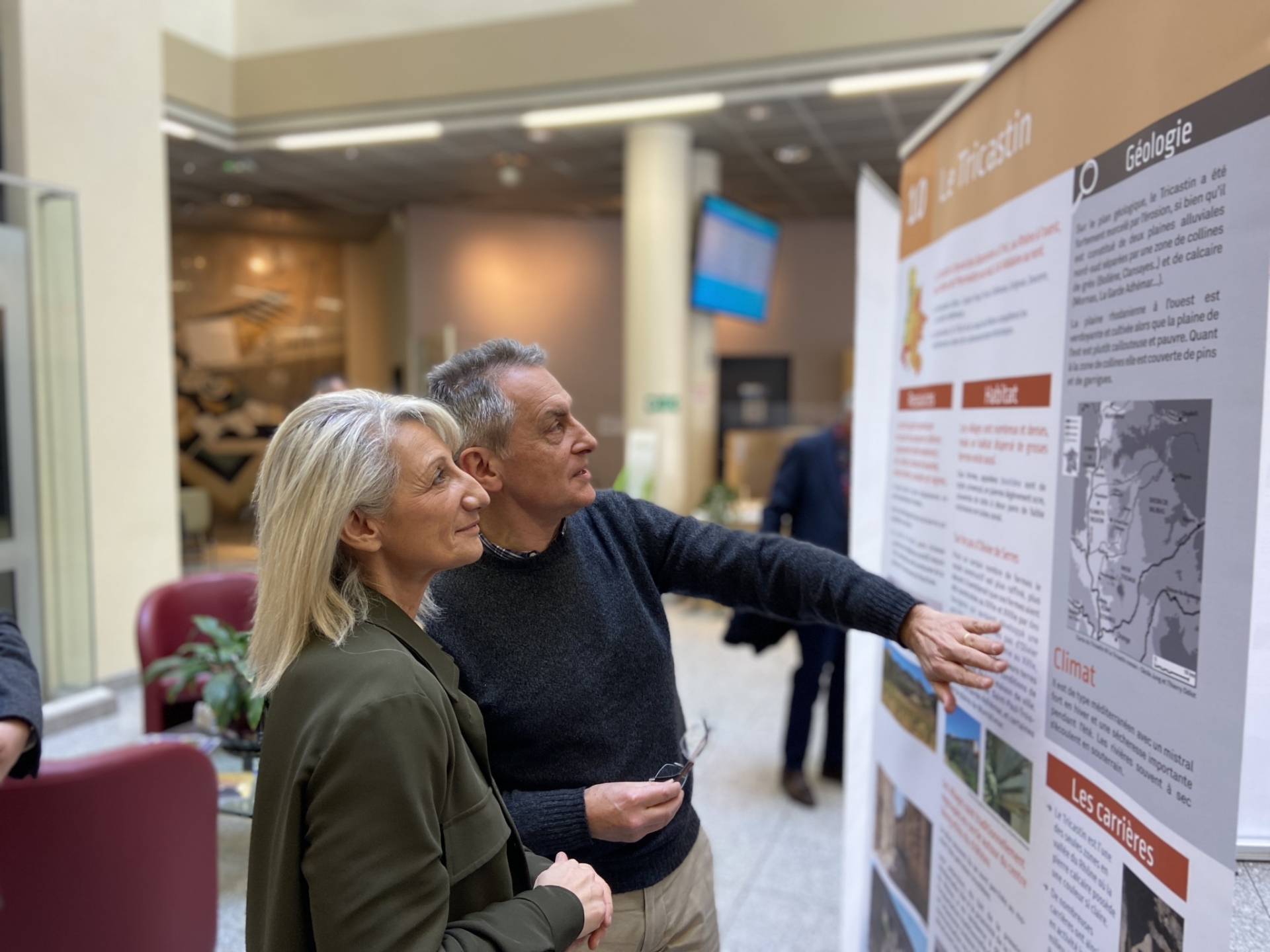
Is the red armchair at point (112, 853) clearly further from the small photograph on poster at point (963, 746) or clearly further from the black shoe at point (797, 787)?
the black shoe at point (797, 787)

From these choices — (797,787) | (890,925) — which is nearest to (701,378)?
(797,787)

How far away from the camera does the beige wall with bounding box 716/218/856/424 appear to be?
36.9 feet

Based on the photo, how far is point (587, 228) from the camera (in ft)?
36.5

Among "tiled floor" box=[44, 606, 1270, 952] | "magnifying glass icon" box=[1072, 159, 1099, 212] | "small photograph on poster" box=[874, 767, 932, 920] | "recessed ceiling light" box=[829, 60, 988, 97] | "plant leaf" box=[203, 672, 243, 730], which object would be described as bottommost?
"tiled floor" box=[44, 606, 1270, 952]

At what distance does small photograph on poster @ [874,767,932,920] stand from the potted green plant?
1.51 metres

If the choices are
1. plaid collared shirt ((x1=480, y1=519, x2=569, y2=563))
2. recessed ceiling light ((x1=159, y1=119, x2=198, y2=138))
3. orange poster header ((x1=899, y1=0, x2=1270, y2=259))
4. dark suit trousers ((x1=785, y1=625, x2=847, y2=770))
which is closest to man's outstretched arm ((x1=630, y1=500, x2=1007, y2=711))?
plaid collared shirt ((x1=480, y1=519, x2=569, y2=563))

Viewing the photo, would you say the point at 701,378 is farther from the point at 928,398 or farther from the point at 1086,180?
the point at 1086,180

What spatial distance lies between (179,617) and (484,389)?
235cm

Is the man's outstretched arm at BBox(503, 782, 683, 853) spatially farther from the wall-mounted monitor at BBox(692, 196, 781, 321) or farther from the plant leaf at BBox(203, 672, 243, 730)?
the wall-mounted monitor at BBox(692, 196, 781, 321)

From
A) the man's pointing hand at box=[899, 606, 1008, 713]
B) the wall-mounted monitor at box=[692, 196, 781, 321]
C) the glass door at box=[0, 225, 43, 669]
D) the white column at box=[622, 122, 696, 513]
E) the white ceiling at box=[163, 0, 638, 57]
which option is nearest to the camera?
the man's pointing hand at box=[899, 606, 1008, 713]

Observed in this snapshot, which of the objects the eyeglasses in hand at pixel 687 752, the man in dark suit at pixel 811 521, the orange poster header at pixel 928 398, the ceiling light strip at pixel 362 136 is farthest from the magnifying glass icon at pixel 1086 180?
the ceiling light strip at pixel 362 136

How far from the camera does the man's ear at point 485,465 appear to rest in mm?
1404

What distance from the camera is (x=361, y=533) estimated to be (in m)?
1.03

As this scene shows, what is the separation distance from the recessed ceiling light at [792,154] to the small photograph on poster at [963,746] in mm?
7004
